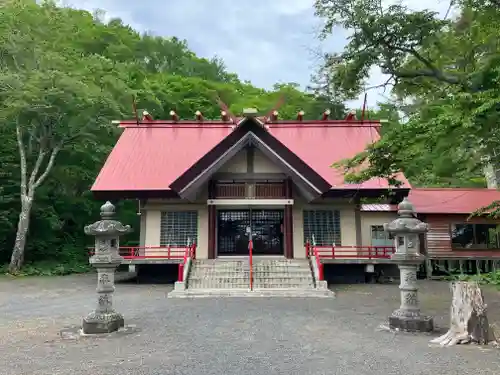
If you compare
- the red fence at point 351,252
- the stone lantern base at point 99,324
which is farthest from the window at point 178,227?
the stone lantern base at point 99,324

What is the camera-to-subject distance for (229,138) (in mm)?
14375

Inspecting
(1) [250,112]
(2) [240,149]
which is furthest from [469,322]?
(2) [240,149]

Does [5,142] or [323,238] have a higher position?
[5,142]

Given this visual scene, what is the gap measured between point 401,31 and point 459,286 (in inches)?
241

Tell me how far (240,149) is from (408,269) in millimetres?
8753

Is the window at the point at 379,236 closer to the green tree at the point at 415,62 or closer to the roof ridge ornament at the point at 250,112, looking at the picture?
the green tree at the point at 415,62

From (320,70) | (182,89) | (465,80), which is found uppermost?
(182,89)

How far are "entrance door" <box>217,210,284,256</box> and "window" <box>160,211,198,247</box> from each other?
39.7 inches

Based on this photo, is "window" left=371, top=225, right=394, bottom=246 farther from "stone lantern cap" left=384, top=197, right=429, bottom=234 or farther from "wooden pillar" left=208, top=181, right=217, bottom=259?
"stone lantern cap" left=384, top=197, right=429, bottom=234

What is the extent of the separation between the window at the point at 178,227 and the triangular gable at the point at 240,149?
207cm

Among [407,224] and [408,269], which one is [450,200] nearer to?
[407,224]

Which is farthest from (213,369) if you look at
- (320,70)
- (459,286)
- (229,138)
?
(229,138)

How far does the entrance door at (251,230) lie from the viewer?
51.5ft

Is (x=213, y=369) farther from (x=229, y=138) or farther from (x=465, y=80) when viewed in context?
(x=229, y=138)
